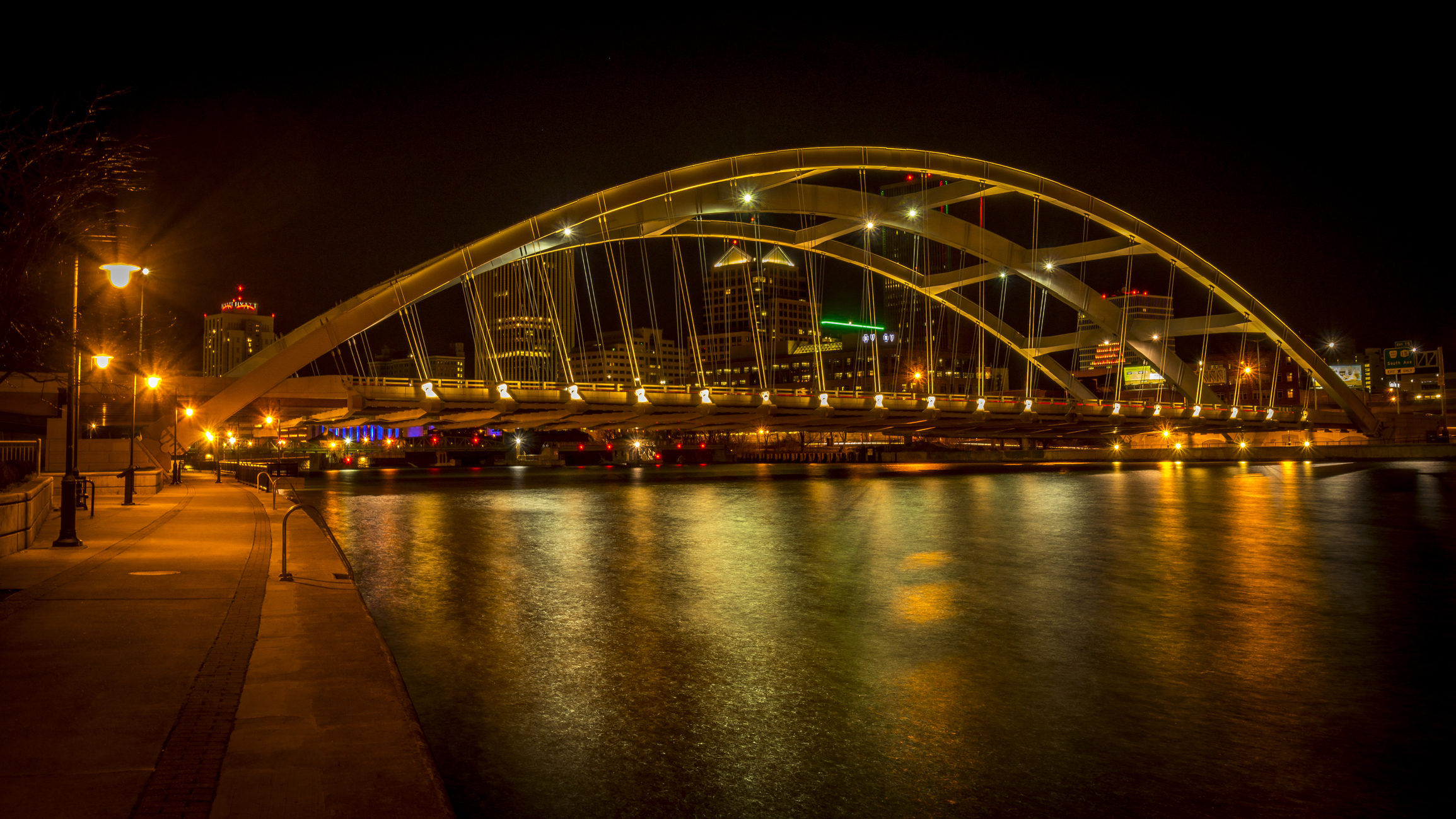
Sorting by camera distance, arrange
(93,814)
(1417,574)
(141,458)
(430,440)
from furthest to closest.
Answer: (430,440)
(141,458)
(1417,574)
(93,814)

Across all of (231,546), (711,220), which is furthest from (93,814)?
(711,220)

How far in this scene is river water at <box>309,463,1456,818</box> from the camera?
263 inches

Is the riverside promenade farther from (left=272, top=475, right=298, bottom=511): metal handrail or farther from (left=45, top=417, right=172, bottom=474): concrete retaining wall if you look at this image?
(left=45, top=417, right=172, bottom=474): concrete retaining wall

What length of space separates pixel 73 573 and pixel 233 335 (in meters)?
173

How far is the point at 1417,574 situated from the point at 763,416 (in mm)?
50919

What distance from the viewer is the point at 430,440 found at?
14962 centimetres

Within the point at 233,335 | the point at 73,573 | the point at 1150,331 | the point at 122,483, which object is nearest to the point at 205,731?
the point at 73,573

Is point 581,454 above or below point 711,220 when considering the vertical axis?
below

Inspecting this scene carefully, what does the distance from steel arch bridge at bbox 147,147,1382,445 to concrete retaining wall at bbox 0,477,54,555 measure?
3743 centimetres

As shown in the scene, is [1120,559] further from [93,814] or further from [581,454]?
[581,454]

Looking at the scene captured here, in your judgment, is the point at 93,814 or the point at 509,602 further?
the point at 509,602

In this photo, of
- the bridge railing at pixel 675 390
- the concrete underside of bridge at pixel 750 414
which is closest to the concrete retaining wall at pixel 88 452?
the concrete underside of bridge at pixel 750 414

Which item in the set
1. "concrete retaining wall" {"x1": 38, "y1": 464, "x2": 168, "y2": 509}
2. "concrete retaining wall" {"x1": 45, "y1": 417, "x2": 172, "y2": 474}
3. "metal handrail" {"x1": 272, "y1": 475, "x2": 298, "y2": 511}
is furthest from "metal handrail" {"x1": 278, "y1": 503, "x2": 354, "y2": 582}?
"concrete retaining wall" {"x1": 45, "y1": 417, "x2": 172, "y2": 474}

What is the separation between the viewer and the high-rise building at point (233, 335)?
162 m
